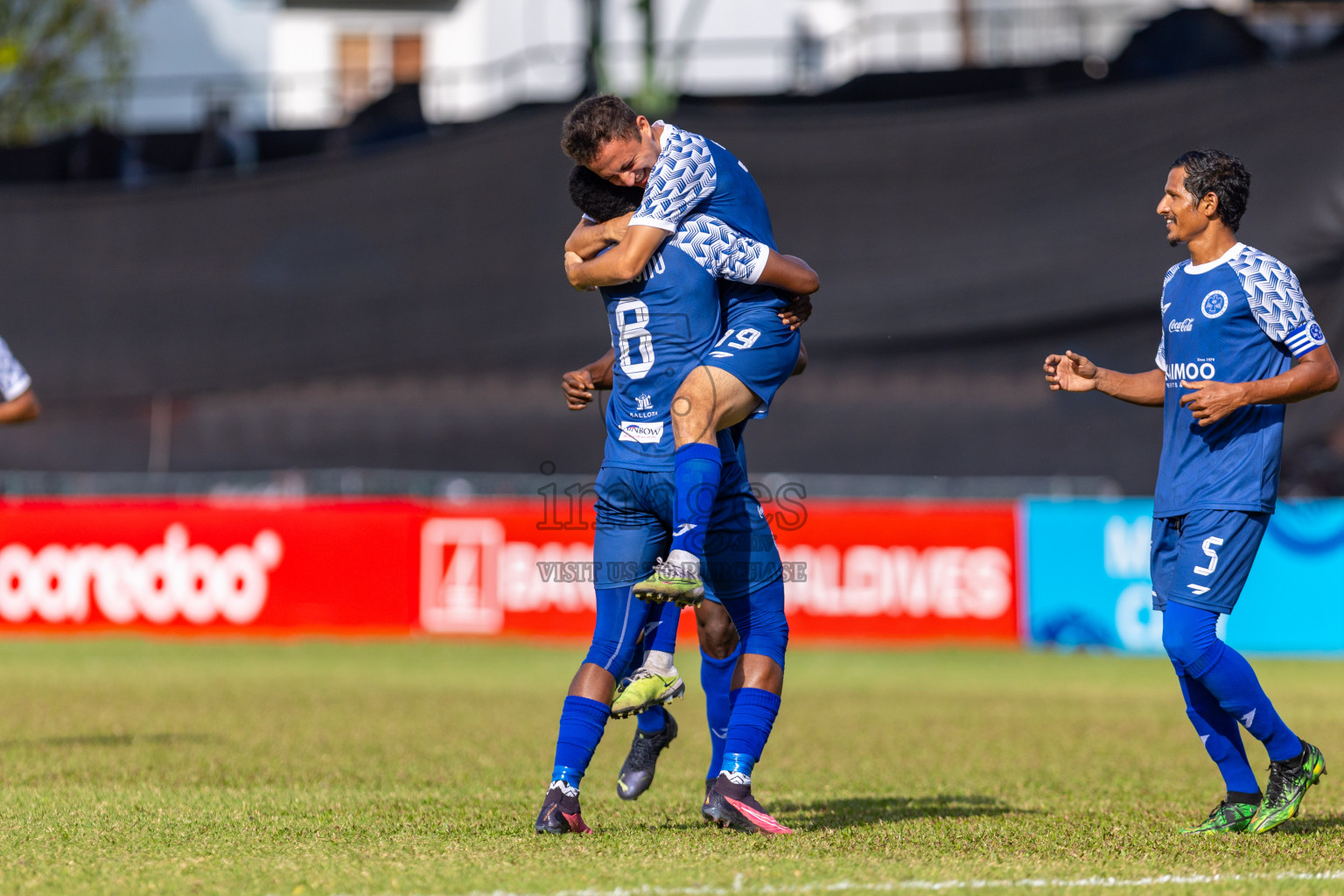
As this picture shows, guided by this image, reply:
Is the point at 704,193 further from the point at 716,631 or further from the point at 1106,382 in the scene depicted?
the point at 1106,382

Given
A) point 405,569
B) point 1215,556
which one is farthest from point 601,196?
point 405,569

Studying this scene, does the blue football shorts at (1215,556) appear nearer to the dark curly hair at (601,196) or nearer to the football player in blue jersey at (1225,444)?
the football player in blue jersey at (1225,444)

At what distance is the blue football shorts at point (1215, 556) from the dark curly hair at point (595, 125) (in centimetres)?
255

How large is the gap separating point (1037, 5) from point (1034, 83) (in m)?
11.4

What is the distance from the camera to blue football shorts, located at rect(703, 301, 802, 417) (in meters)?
5.71

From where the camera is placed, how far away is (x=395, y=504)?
658 inches

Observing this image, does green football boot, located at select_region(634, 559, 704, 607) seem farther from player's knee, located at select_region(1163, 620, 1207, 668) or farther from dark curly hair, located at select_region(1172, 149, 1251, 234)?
dark curly hair, located at select_region(1172, 149, 1251, 234)

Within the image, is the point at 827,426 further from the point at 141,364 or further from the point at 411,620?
the point at 141,364

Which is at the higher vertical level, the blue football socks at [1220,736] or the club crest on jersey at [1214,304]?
the club crest on jersey at [1214,304]

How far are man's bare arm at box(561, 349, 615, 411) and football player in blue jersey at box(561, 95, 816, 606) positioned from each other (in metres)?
0.50

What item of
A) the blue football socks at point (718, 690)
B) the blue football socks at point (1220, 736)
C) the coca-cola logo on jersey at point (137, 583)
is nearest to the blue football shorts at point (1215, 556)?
the blue football socks at point (1220, 736)

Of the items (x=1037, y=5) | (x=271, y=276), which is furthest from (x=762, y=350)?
(x=1037, y=5)

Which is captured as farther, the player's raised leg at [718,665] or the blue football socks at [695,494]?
the player's raised leg at [718,665]

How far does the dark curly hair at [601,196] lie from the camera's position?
19.2 feet
